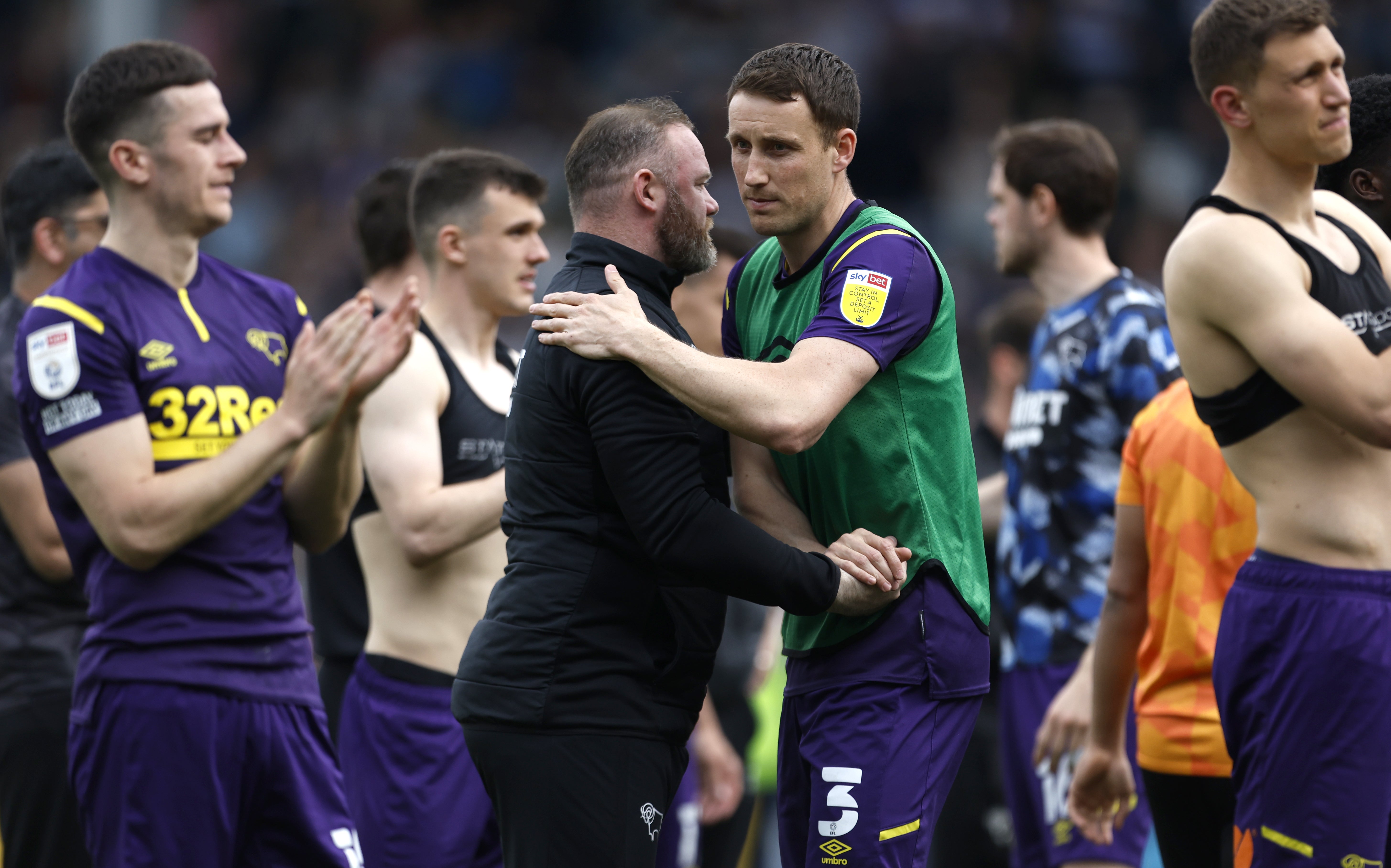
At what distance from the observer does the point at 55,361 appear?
12.9ft

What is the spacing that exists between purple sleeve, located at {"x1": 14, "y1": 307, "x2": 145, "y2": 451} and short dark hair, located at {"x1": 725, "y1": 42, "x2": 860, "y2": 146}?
180 cm

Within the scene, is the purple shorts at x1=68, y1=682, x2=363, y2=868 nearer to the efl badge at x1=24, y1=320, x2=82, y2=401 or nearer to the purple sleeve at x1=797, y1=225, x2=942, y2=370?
the efl badge at x1=24, y1=320, x2=82, y2=401

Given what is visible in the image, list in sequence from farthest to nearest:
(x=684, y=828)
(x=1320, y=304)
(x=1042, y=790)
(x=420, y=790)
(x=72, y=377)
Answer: (x=684, y=828) < (x=1042, y=790) < (x=420, y=790) < (x=72, y=377) < (x=1320, y=304)

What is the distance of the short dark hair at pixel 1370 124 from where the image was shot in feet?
13.5

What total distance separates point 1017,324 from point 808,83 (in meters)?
4.51

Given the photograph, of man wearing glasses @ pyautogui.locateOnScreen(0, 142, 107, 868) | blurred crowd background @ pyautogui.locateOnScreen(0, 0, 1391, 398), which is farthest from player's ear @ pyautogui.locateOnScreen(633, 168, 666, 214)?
blurred crowd background @ pyautogui.locateOnScreen(0, 0, 1391, 398)

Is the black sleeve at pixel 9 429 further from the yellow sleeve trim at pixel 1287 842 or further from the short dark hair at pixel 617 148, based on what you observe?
the yellow sleeve trim at pixel 1287 842

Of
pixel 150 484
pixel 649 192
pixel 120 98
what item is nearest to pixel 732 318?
pixel 649 192

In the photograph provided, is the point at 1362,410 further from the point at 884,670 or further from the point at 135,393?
the point at 135,393

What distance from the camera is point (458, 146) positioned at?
16188 mm

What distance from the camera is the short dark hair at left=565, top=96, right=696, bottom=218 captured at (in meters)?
3.63

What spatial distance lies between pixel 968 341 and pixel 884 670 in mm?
9435

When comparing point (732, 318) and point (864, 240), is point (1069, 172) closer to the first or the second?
point (732, 318)

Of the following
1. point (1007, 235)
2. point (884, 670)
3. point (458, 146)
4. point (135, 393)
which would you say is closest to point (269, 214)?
point (458, 146)
